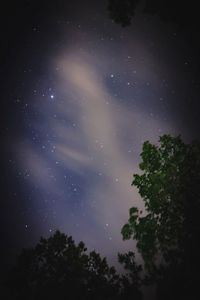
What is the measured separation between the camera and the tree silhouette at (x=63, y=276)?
41.4 feet

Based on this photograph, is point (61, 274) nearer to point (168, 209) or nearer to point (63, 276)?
point (63, 276)

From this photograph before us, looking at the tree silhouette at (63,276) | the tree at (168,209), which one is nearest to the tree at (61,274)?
the tree silhouette at (63,276)

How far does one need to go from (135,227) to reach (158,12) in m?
6.41

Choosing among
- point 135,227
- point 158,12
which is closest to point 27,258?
point 135,227

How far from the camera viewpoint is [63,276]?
13.2 metres

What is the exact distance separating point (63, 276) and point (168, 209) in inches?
203

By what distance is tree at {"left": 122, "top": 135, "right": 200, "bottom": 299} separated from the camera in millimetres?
9984

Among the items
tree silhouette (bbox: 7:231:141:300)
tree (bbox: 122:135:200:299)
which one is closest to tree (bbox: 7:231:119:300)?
tree silhouette (bbox: 7:231:141:300)

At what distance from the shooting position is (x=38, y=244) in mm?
13766

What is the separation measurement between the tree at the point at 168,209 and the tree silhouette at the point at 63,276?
2342 millimetres

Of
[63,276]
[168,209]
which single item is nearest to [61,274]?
[63,276]

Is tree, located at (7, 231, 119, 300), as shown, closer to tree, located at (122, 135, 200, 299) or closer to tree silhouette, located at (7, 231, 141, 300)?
tree silhouette, located at (7, 231, 141, 300)

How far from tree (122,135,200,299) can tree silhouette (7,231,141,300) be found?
2342 mm

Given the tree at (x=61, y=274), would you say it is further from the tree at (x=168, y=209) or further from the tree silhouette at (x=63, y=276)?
the tree at (x=168, y=209)
